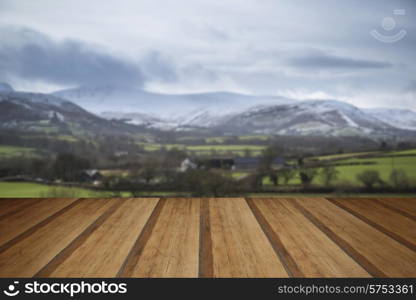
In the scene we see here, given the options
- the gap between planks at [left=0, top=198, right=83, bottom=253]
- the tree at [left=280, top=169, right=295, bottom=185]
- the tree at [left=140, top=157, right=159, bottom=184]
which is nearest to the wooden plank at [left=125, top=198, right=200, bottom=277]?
the gap between planks at [left=0, top=198, right=83, bottom=253]

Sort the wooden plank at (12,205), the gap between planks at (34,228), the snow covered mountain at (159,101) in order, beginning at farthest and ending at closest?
the snow covered mountain at (159,101) < the wooden plank at (12,205) < the gap between planks at (34,228)

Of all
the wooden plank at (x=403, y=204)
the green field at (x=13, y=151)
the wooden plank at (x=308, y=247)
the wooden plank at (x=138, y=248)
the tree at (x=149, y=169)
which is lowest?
the wooden plank at (x=403, y=204)

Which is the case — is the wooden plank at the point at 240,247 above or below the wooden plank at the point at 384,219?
above

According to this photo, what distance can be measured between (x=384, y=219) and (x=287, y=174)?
5.19ft

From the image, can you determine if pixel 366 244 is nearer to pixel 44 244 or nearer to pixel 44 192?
pixel 44 244

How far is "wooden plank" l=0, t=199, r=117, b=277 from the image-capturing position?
84.3 inches

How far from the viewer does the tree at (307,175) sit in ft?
15.5

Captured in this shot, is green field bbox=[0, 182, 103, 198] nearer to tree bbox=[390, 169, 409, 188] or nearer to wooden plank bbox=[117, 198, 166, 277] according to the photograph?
wooden plank bbox=[117, 198, 166, 277]

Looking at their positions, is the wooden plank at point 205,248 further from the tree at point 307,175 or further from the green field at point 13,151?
the green field at point 13,151

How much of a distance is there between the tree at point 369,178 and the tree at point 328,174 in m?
0.25

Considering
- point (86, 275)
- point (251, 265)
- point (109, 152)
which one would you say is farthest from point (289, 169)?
point (86, 275)

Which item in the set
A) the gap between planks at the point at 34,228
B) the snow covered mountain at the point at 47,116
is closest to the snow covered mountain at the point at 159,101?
the snow covered mountain at the point at 47,116

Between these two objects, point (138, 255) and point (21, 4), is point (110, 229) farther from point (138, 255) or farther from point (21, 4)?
point (21, 4)

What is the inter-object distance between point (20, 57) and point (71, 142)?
1.15 m
